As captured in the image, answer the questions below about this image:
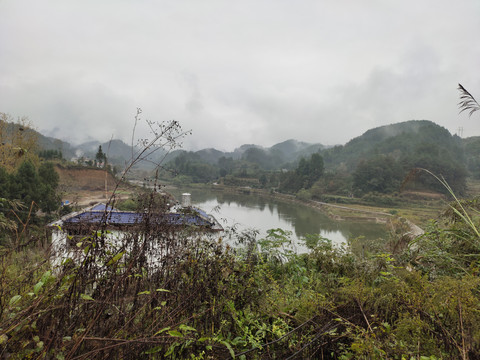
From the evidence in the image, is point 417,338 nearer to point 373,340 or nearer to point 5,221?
point 373,340

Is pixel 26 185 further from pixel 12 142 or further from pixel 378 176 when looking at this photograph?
pixel 378 176

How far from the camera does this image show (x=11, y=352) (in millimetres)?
808

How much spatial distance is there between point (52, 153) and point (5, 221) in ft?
108

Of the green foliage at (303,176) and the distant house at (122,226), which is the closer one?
the distant house at (122,226)

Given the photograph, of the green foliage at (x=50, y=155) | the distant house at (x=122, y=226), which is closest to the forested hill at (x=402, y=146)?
the green foliage at (x=50, y=155)

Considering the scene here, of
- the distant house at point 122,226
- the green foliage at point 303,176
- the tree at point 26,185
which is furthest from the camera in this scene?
the green foliage at point 303,176

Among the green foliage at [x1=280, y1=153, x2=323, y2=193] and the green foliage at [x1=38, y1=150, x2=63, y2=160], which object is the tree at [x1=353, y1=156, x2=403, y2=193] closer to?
the green foliage at [x1=280, y1=153, x2=323, y2=193]

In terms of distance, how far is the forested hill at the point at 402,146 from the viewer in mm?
51219

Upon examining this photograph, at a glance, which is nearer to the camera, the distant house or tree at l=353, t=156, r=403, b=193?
the distant house

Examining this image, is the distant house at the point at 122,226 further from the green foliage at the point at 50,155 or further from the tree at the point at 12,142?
the green foliage at the point at 50,155

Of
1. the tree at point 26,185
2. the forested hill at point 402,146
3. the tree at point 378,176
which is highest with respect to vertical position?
the forested hill at point 402,146

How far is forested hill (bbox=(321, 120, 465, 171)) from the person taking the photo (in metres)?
51.2

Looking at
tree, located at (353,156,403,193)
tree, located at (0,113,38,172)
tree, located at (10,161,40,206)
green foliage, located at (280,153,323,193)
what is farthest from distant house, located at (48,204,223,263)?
green foliage, located at (280,153,323,193)

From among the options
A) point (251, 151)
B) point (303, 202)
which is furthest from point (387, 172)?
point (251, 151)
